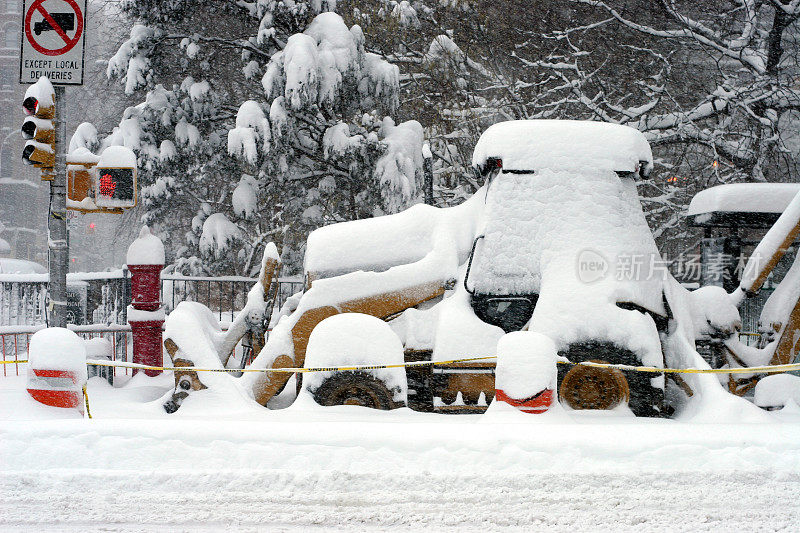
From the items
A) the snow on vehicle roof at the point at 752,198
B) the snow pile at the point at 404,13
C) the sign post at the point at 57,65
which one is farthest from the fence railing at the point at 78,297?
the snow on vehicle roof at the point at 752,198

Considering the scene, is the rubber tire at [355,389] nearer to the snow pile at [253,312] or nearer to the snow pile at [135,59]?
the snow pile at [253,312]

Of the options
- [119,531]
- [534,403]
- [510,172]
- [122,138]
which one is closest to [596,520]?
[534,403]

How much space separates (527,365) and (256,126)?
916cm

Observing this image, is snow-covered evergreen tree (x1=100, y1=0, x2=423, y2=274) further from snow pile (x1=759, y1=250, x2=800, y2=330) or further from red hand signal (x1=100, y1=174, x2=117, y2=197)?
snow pile (x1=759, y1=250, x2=800, y2=330)

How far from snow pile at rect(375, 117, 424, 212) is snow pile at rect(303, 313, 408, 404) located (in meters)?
7.38

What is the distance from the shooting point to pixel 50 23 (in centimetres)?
587

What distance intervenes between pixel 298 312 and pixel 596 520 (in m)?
3.08

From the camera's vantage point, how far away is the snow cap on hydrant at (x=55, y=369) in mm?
5156

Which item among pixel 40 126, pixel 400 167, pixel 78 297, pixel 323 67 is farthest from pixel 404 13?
pixel 40 126

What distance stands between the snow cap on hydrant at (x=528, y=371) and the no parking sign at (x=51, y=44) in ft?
13.5

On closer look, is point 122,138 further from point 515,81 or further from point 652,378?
point 652,378

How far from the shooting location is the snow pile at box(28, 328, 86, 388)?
16.9 ft

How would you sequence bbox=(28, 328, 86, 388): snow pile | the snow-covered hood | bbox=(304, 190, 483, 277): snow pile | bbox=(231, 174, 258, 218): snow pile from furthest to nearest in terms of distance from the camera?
bbox=(231, 174, 258, 218): snow pile
bbox=(304, 190, 483, 277): snow pile
the snow-covered hood
bbox=(28, 328, 86, 388): snow pile

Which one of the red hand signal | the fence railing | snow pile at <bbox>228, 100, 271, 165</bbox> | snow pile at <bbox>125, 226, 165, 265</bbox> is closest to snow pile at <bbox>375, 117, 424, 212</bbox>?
snow pile at <bbox>228, 100, 271, 165</bbox>
